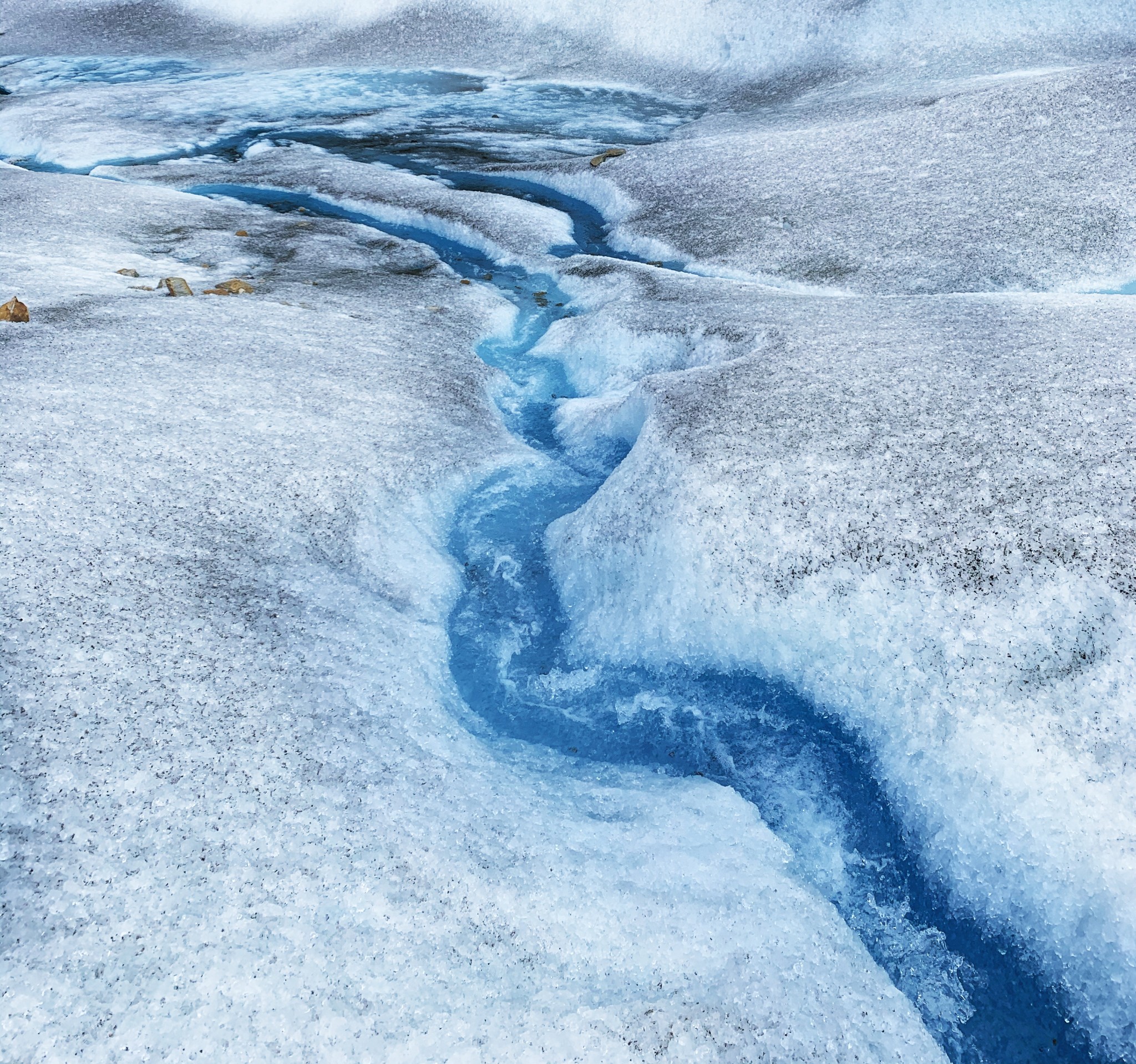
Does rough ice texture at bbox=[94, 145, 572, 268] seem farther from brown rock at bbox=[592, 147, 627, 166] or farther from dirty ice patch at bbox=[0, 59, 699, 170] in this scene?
brown rock at bbox=[592, 147, 627, 166]

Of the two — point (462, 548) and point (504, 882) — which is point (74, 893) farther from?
point (462, 548)

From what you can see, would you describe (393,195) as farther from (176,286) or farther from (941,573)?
(941,573)

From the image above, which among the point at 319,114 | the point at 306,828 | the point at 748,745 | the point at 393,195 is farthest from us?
the point at 319,114

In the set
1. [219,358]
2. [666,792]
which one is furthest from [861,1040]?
[219,358]

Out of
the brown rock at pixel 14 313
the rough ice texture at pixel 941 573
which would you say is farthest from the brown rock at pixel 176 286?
the rough ice texture at pixel 941 573

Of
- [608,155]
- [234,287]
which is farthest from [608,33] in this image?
[234,287]
